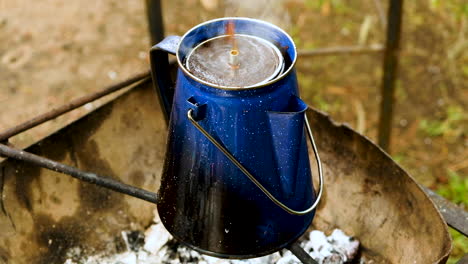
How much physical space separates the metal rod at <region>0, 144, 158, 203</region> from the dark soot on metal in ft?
1.18

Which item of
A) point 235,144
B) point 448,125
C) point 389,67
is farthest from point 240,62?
point 448,125

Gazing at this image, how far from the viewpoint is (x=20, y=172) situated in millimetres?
1490

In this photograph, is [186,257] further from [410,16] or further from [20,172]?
[410,16]

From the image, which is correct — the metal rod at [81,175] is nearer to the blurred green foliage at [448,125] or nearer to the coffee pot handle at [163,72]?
the coffee pot handle at [163,72]

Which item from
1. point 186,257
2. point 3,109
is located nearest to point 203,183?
point 186,257

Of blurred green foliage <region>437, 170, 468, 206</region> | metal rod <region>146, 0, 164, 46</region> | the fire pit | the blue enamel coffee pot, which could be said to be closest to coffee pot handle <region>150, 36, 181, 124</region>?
the blue enamel coffee pot

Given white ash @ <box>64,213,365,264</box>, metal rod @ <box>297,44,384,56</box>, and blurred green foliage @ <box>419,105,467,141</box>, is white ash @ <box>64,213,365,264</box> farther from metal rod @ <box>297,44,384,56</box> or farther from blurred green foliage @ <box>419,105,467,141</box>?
blurred green foliage @ <box>419,105,467,141</box>

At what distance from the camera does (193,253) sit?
5.19ft

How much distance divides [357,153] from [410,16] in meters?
2.09

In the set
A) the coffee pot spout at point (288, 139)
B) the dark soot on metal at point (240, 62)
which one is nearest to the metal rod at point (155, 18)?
the dark soot on metal at point (240, 62)

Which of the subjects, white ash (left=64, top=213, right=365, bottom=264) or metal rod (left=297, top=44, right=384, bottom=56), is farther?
metal rod (left=297, top=44, right=384, bottom=56)

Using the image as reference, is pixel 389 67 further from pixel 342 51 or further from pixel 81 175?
pixel 81 175

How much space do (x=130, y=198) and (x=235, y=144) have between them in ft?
2.27

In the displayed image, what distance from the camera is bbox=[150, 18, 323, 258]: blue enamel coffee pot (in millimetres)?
1075
